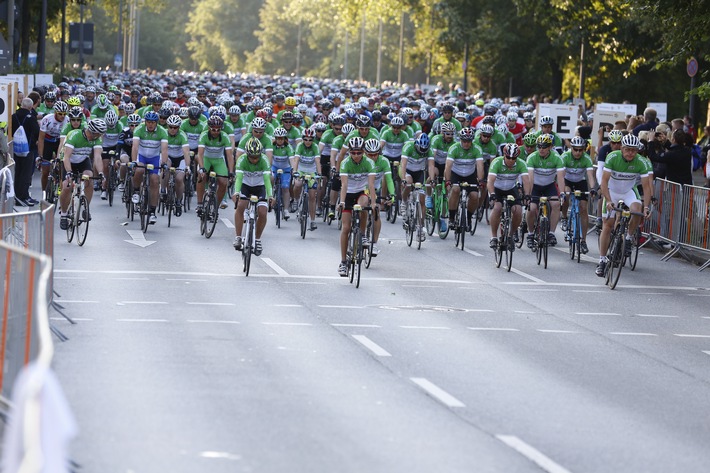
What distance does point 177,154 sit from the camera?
25.4 meters

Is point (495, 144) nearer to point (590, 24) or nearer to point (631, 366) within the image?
point (631, 366)

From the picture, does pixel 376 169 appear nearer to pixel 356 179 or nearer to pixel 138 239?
pixel 356 179

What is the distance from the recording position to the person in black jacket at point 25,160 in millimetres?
27406

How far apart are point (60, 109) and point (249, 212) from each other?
972 centimetres

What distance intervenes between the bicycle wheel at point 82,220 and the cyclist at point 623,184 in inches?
276

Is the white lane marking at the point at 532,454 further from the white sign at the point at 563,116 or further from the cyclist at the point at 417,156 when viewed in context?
the white sign at the point at 563,116

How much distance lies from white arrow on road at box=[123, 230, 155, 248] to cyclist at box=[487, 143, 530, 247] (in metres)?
4.91

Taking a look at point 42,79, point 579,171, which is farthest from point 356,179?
point 42,79

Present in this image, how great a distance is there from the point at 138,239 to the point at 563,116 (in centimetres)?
1294

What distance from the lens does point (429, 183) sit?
24.3 meters

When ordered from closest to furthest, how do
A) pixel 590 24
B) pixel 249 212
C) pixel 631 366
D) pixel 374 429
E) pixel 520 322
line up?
pixel 374 429 < pixel 631 366 < pixel 520 322 < pixel 249 212 < pixel 590 24

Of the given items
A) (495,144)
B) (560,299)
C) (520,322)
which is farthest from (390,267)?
(495,144)

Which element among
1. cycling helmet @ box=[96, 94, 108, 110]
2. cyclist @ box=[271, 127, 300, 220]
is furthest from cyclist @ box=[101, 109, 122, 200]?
cycling helmet @ box=[96, 94, 108, 110]

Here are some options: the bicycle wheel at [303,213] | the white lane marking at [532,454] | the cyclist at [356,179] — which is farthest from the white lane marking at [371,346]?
the bicycle wheel at [303,213]
